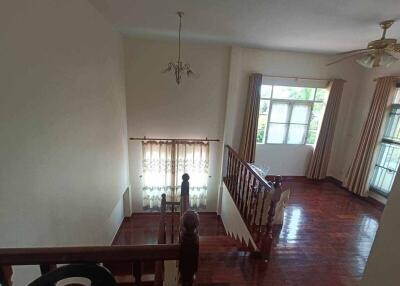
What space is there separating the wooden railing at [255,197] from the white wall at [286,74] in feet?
3.25

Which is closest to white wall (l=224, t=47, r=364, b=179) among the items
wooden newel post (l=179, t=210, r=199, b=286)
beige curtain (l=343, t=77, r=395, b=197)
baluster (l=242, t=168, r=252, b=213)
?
beige curtain (l=343, t=77, r=395, b=197)

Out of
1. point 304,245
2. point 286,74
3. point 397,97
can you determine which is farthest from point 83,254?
point 397,97

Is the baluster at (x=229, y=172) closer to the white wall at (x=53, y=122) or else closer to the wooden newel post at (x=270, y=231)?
the wooden newel post at (x=270, y=231)

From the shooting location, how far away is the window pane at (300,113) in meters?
4.79

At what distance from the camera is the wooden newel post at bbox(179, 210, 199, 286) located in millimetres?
931

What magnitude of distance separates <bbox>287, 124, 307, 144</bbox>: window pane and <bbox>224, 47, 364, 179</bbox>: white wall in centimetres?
17

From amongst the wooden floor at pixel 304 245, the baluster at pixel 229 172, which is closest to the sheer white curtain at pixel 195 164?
the baluster at pixel 229 172

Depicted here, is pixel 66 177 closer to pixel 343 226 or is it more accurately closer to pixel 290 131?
pixel 343 226

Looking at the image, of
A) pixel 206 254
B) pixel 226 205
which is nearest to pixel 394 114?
pixel 226 205

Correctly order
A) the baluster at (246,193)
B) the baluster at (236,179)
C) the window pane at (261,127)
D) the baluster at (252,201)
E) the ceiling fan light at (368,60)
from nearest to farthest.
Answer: the ceiling fan light at (368,60) → the baluster at (252,201) → the baluster at (246,193) → the baluster at (236,179) → the window pane at (261,127)

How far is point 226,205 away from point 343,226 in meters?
2.05

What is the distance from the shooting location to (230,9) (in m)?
2.38

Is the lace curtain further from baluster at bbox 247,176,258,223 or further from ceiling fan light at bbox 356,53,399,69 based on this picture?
ceiling fan light at bbox 356,53,399,69

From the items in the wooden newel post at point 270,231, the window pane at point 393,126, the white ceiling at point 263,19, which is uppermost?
the white ceiling at point 263,19
